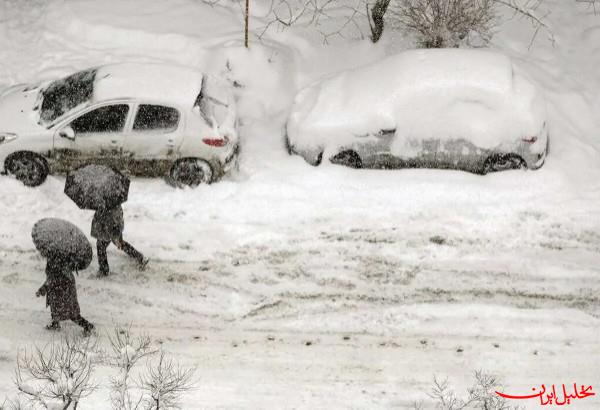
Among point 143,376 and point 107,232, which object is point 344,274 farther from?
point 107,232

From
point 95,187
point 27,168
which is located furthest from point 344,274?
point 27,168

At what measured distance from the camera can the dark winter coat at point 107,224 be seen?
8.18 m

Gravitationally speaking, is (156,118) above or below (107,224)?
above

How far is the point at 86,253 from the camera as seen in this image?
7.30m

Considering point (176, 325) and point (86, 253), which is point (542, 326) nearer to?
point (176, 325)

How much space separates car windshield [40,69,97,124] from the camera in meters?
9.70

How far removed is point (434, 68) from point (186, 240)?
4112mm

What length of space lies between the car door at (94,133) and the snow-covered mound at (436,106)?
2359 millimetres

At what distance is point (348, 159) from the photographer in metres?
10.1

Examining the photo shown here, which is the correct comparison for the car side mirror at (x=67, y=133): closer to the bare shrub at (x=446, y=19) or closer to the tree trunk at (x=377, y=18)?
the tree trunk at (x=377, y=18)

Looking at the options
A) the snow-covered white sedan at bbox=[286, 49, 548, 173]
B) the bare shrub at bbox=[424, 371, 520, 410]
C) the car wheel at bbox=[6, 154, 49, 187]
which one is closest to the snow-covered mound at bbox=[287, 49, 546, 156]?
the snow-covered white sedan at bbox=[286, 49, 548, 173]

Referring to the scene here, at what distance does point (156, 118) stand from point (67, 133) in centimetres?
117

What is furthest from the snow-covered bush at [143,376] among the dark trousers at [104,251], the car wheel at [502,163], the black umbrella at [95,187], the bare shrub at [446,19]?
the bare shrub at [446,19]

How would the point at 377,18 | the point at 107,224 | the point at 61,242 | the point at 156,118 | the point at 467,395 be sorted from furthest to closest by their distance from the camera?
the point at 377,18 < the point at 156,118 < the point at 107,224 < the point at 467,395 < the point at 61,242
